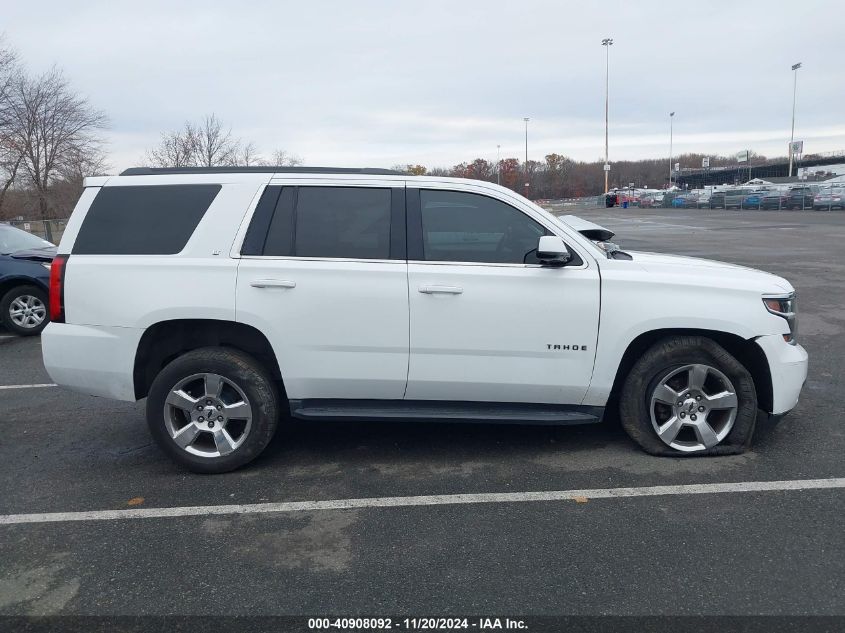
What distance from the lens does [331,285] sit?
451cm

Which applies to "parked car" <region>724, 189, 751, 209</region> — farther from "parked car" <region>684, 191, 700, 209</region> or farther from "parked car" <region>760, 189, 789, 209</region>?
"parked car" <region>684, 191, 700, 209</region>

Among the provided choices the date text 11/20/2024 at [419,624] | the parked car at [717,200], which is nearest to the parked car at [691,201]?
the parked car at [717,200]

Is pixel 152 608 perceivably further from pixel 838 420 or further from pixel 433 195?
Result: pixel 838 420

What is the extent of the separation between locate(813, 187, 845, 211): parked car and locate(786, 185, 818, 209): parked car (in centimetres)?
130

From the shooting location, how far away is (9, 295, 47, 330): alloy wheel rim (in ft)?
31.8

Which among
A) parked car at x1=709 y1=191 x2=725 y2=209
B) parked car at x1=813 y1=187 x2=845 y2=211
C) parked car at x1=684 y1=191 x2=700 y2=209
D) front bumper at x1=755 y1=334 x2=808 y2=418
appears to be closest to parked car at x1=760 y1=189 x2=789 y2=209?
parked car at x1=813 y1=187 x2=845 y2=211

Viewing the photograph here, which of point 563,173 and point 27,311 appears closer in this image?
point 27,311

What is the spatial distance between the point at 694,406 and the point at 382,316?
7.04 feet

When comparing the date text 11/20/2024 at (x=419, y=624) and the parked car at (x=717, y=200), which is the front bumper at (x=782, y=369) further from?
the parked car at (x=717, y=200)

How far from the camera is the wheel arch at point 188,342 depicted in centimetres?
466

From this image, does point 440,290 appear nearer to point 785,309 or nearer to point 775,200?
point 785,309

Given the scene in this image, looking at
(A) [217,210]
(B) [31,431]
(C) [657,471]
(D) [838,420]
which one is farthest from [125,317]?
(D) [838,420]

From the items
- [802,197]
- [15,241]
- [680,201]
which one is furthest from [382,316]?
[680,201]

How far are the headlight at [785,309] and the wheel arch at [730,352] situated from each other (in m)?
0.23
